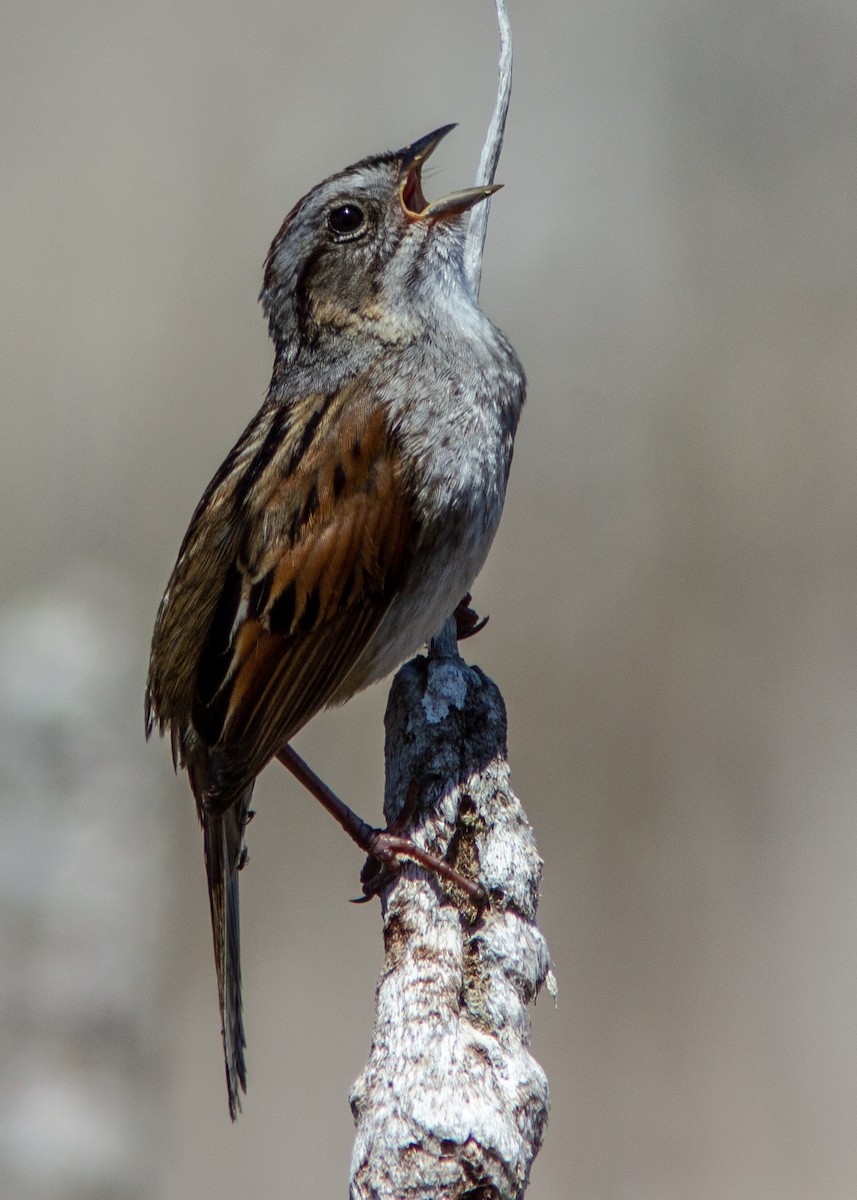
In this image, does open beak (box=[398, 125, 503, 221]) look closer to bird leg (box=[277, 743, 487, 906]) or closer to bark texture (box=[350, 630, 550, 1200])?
bark texture (box=[350, 630, 550, 1200])

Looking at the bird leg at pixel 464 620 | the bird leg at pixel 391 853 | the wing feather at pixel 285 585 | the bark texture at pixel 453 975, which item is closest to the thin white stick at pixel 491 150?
the wing feather at pixel 285 585

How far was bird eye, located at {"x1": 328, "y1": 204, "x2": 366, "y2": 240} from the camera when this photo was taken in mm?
3494

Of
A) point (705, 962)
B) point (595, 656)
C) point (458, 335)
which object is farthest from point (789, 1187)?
point (458, 335)

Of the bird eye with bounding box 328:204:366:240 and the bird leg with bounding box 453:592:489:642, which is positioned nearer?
the bird eye with bounding box 328:204:366:240

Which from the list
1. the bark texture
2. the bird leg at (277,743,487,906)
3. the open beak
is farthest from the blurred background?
the open beak

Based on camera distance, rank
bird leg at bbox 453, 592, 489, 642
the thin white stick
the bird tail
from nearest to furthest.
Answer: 1. the bird tail
2. the thin white stick
3. bird leg at bbox 453, 592, 489, 642

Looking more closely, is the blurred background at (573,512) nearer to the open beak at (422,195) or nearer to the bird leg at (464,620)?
the bird leg at (464,620)

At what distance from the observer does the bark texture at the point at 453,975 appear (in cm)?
205

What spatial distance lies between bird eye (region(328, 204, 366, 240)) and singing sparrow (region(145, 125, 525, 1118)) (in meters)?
0.19

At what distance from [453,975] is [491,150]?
1.78 m

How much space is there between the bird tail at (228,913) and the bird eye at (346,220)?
1346mm

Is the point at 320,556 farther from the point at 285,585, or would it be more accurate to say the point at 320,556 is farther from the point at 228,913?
the point at 228,913

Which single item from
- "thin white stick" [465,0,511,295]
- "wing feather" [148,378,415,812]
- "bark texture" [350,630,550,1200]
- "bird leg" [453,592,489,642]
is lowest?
"bark texture" [350,630,550,1200]

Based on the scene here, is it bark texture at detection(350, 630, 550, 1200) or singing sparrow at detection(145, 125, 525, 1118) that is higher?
singing sparrow at detection(145, 125, 525, 1118)
